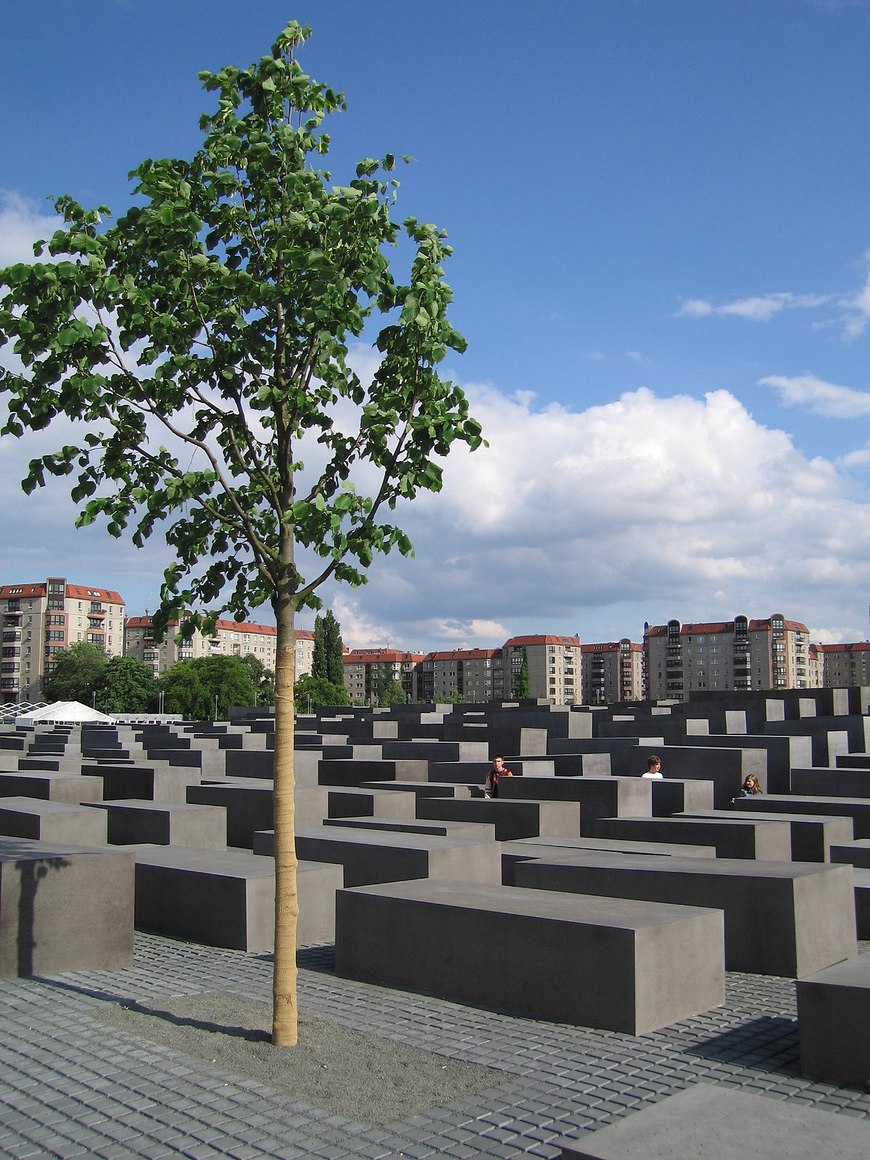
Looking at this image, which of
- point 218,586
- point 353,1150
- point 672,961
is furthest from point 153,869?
point 353,1150

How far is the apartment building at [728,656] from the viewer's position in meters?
169

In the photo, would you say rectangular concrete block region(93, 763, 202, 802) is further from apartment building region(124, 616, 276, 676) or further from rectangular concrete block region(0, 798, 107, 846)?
apartment building region(124, 616, 276, 676)

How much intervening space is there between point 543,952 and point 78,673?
121 m

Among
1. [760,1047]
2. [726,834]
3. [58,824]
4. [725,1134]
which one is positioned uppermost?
[58,824]

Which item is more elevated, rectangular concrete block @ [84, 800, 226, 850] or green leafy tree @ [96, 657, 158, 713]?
green leafy tree @ [96, 657, 158, 713]

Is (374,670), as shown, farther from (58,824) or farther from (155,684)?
(58,824)

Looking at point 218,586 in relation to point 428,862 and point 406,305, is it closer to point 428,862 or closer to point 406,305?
point 406,305

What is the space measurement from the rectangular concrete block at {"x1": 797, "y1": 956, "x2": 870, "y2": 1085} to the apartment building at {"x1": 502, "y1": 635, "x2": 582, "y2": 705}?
6878 inches

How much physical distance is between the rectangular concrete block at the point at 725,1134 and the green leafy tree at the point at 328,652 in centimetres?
12208

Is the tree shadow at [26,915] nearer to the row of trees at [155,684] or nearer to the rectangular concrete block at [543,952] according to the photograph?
the rectangular concrete block at [543,952]

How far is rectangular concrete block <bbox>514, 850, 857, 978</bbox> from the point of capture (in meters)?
8.62

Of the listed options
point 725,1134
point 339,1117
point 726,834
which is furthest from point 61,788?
point 725,1134

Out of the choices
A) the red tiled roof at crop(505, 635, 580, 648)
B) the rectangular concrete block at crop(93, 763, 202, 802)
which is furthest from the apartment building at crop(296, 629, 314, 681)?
the rectangular concrete block at crop(93, 763, 202, 802)

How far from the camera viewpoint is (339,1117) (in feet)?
17.3
